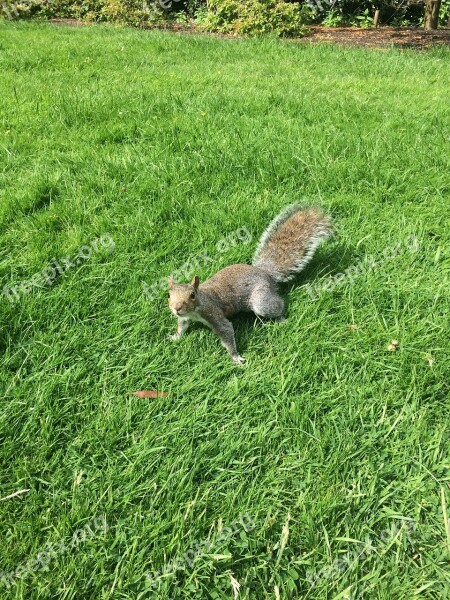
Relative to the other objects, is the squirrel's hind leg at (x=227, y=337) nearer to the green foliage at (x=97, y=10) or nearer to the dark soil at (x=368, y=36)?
the dark soil at (x=368, y=36)

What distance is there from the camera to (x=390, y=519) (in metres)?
1.51

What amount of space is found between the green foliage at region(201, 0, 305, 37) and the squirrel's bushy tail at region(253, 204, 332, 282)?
7392 mm

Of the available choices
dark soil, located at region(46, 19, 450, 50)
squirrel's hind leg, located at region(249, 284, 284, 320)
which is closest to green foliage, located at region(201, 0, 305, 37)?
dark soil, located at region(46, 19, 450, 50)

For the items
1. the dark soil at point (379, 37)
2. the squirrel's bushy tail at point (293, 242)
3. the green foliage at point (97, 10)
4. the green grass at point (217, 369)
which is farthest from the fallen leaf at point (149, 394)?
the green foliage at point (97, 10)

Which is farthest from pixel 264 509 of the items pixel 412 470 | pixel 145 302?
pixel 145 302

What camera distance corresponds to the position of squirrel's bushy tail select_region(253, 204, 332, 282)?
235cm

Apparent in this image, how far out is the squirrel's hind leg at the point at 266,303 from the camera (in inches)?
84.7

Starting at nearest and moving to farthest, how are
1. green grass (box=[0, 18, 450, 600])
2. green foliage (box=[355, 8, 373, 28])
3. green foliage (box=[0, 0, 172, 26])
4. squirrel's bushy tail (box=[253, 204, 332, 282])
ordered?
green grass (box=[0, 18, 450, 600]) < squirrel's bushy tail (box=[253, 204, 332, 282]) < green foliage (box=[0, 0, 172, 26]) < green foliage (box=[355, 8, 373, 28])

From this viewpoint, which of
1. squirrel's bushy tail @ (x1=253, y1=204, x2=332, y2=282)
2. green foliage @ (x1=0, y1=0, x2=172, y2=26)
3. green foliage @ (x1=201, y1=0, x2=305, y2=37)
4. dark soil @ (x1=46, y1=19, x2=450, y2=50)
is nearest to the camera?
squirrel's bushy tail @ (x1=253, y1=204, x2=332, y2=282)

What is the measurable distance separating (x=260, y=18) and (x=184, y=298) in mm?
8476

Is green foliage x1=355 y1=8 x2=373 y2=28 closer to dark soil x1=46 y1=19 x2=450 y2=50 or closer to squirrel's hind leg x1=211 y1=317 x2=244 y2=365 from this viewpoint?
dark soil x1=46 y1=19 x2=450 y2=50

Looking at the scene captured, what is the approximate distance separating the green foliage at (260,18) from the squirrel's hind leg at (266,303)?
25.7ft

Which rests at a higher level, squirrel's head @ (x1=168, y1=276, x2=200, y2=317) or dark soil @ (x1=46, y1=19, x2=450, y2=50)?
dark soil @ (x1=46, y1=19, x2=450, y2=50)


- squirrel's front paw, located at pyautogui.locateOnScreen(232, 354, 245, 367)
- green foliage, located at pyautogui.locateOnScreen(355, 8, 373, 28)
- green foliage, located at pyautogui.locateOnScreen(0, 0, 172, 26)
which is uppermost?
green foliage, located at pyautogui.locateOnScreen(0, 0, 172, 26)
